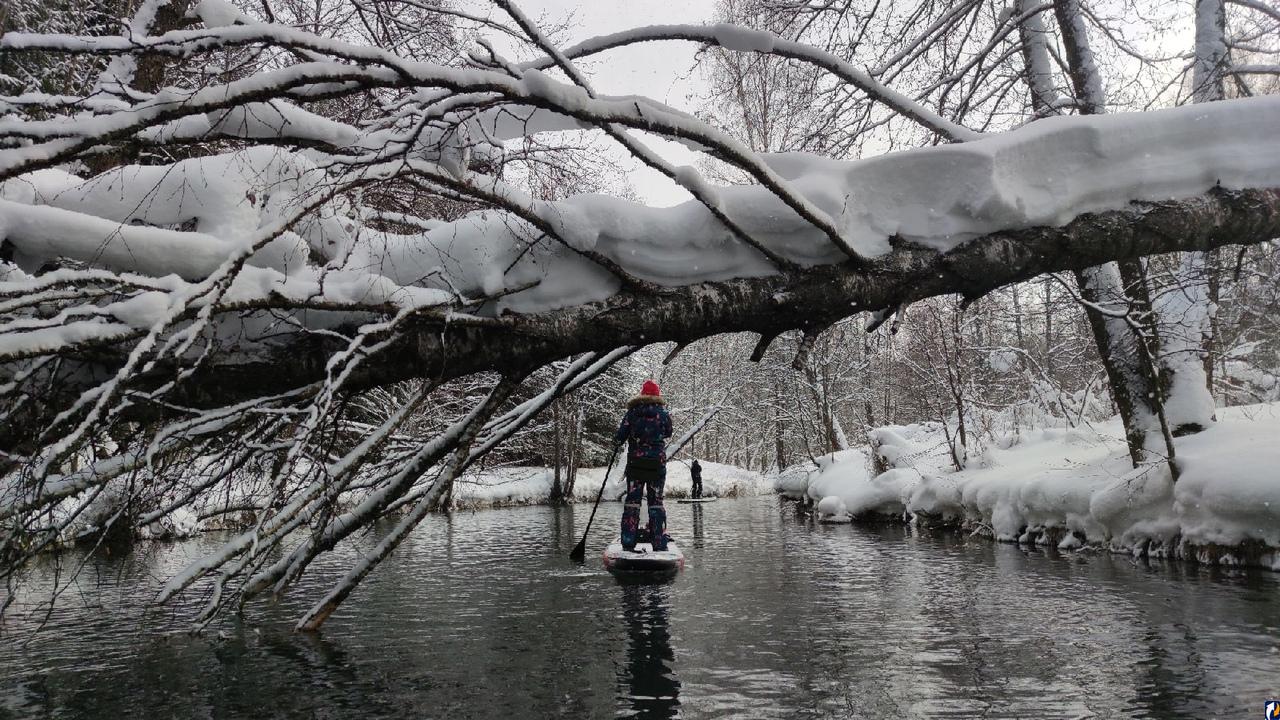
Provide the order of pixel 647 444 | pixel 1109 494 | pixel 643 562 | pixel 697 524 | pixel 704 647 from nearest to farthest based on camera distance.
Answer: pixel 704 647, pixel 643 562, pixel 1109 494, pixel 647 444, pixel 697 524

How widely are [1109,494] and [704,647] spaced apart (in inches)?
266

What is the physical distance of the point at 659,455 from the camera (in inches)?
455

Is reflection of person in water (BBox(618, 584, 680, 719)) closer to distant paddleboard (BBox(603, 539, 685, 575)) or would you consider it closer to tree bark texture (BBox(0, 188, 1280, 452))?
distant paddleboard (BBox(603, 539, 685, 575))

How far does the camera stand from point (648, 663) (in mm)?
5691

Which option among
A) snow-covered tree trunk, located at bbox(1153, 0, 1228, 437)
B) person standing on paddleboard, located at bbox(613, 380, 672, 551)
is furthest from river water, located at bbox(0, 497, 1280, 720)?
snow-covered tree trunk, located at bbox(1153, 0, 1228, 437)

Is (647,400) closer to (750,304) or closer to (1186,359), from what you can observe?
(1186,359)

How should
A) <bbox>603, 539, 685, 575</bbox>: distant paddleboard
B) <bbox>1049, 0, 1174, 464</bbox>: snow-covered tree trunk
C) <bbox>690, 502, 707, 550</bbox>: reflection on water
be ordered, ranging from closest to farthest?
1. <bbox>1049, 0, 1174, 464</bbox>: snow-covered tree trunk
2. <bbox>603, 539, 685, 575</bbox>: distant paddleboard
3. <bbox>690, 502, 707, 550</bbox>: reflection on water

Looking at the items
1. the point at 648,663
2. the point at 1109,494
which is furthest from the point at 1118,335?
the point at 648,663

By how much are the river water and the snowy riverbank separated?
0.45 meters

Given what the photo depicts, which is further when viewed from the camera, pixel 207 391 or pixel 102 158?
pixel 102 158

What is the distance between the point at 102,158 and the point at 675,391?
47.9m

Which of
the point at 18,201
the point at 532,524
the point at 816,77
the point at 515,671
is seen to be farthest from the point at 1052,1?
the point at 532,524

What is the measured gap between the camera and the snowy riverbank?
28.1 ft

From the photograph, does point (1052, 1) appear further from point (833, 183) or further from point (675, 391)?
point (675, 391)
